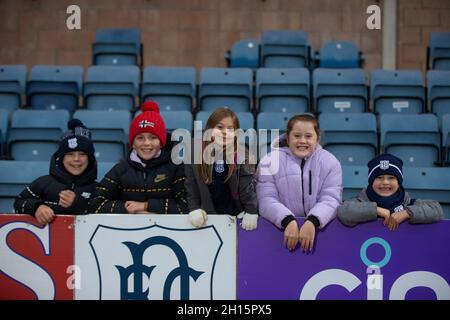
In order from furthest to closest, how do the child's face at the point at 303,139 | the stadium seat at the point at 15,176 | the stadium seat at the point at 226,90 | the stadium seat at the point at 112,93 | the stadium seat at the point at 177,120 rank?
the stadium seat at the point at 112,93 → the stadium seat at the point at 226,90 → the stadium seat at the point at 177,120 → the stadium seat at the point at 15,176 → the child's face at the point at 303,139

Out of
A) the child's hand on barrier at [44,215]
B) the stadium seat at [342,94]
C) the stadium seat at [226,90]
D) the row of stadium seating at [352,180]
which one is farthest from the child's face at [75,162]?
the stadium seat at [342,94]

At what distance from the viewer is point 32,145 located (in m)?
5.98

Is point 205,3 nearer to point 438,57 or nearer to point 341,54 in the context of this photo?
point 341,54

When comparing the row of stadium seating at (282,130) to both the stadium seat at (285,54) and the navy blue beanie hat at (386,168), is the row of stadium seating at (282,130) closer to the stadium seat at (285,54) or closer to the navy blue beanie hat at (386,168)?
the stadium seat at (285,54)

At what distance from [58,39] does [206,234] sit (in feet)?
19.5

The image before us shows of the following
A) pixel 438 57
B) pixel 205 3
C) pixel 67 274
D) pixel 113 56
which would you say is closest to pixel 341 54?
pixel 438 57

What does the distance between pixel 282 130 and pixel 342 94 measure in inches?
42.7

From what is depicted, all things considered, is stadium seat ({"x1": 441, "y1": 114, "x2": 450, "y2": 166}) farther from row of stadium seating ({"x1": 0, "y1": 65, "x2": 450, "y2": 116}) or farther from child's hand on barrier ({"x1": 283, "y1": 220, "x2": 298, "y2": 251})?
child's hand on barrier ({"x1": 283, "y1": 220, "x2": 298, "y2": 251})

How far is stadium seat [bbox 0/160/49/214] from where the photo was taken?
5227mm

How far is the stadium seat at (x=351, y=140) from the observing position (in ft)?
19.4

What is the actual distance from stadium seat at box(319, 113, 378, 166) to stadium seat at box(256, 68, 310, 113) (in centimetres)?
64

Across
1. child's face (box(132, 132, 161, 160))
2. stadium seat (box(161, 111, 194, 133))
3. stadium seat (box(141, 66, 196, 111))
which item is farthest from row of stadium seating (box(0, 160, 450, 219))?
stadium seat (box(141, 66, 196, 111))

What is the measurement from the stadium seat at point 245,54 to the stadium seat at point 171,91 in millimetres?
997
